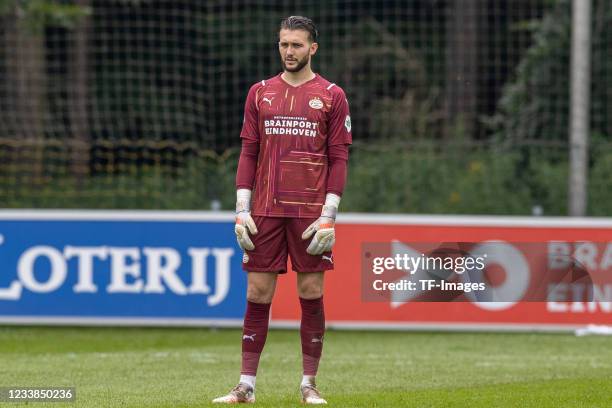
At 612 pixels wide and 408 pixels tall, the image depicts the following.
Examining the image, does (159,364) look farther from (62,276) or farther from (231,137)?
(231,137)

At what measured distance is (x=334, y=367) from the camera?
29.0 ft

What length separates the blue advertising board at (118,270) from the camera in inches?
440

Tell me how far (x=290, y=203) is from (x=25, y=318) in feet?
17.5

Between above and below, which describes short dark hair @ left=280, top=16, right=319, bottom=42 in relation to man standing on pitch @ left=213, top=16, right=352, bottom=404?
above

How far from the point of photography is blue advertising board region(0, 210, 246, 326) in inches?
440

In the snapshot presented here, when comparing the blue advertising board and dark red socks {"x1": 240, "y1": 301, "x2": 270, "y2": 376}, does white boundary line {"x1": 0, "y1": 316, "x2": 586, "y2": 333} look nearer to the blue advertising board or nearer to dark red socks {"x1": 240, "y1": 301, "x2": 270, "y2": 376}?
the blue advertising board

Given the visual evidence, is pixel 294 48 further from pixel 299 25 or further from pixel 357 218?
pixel 357 218

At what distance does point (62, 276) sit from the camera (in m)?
→ 11.2

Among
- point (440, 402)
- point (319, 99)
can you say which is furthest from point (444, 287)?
point (319, 99)

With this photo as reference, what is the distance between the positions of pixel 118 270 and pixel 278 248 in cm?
492

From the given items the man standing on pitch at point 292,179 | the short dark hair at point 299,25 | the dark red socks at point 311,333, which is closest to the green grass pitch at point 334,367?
the dark red socks at point 311,333

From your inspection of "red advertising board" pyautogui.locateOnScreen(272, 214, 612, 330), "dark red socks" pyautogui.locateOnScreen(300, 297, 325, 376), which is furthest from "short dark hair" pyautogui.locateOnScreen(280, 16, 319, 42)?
"red advertising board" pyautogui.locateOnScreen(272, 214, 612, 330)

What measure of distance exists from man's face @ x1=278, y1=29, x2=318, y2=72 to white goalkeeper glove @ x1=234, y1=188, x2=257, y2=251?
0.66 m

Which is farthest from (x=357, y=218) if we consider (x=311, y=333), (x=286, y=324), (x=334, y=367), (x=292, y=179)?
(x=292, y=179)
